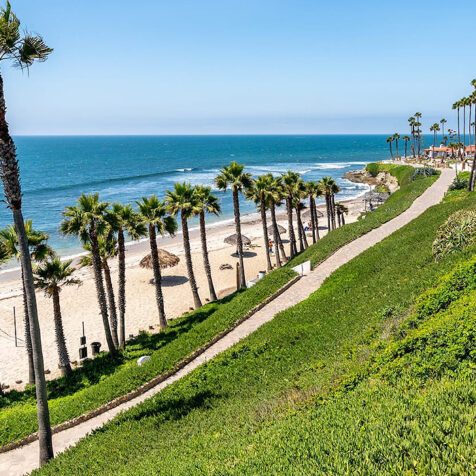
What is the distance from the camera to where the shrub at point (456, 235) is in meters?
19.0

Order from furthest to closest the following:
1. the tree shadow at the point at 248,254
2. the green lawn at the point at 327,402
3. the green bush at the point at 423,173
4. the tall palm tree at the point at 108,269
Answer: the green bush at the point at 423,173
the tree shadow at the point at 248,254
the tall palm tree at the point at 108,269
the green lawn at the point at 327,402

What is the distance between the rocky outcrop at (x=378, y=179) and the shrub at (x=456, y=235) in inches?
2376

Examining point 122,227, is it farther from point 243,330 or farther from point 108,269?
point 243,330

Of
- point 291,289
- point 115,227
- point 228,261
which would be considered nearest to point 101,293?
point 115,227

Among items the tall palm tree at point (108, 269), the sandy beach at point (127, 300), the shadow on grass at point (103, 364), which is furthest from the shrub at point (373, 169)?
the tall palm tree at point (108, 269)

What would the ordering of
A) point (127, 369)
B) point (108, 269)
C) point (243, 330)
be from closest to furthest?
point (127, 369) → point (243, 330) → point (108, 269)

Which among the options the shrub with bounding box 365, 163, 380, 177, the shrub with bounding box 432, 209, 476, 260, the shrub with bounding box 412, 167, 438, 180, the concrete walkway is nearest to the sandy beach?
the concrete walkway

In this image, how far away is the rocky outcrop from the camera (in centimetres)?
8383

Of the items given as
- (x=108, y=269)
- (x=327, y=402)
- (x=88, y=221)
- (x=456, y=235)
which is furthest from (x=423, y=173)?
(x=327, y=402)

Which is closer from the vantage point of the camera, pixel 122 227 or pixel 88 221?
pixel 88 221

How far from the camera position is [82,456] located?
1209 cm

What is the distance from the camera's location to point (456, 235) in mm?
19438

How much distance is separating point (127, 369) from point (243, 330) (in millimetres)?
5947

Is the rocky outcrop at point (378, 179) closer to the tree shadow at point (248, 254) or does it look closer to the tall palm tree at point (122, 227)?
the tree shadow at point (248, 254)
